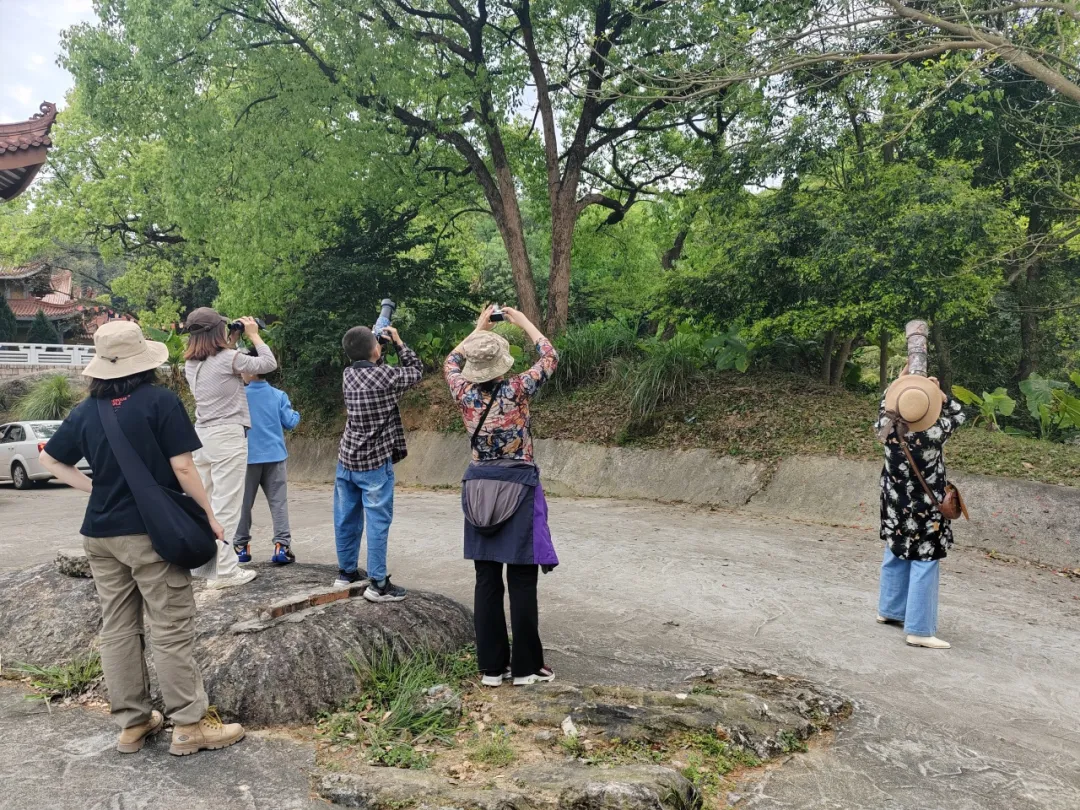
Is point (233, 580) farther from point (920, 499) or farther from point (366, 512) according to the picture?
point (920, 499)

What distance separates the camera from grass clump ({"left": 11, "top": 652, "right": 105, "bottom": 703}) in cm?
468

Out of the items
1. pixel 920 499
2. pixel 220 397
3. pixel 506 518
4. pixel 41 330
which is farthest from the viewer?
pixel 41 330

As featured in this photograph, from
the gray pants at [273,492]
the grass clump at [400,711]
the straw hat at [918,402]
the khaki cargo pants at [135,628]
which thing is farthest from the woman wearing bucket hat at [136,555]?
the straw hat at [918,402]

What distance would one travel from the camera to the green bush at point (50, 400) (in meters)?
23.5

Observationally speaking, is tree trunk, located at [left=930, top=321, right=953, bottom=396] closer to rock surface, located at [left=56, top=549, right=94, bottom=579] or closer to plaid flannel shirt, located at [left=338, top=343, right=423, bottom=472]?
plaid flannel shirt, located at [left=338, top=343, right=423, bottom=472]

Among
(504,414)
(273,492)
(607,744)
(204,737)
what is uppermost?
(504,414)

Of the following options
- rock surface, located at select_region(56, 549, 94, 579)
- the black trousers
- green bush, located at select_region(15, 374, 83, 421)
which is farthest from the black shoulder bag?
green bush, located at select_region(15, 374, 83, 421)

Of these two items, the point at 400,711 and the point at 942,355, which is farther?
the point at 942,355

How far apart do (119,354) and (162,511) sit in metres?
0.82

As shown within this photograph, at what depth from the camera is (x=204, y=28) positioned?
45.4 feet

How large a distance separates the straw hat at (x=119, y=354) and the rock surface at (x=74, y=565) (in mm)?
2318

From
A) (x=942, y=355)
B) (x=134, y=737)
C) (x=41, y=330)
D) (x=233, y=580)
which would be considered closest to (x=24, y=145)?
(x=233, y=580)

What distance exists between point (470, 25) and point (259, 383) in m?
10.2

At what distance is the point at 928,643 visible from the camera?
5.57 meters
